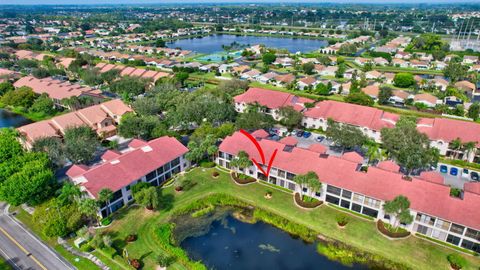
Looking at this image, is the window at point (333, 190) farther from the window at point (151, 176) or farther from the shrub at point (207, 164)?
the window at point (151, 176)

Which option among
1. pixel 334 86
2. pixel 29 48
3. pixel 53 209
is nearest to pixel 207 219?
pixel 53 209

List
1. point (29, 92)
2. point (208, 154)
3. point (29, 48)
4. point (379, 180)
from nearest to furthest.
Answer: point (379, 180), point (208, 154), point (29, 92), point (29, 48)

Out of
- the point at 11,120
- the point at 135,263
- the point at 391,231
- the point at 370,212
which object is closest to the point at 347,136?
the point at 370,212

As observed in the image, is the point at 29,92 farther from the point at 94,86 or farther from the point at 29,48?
the point at 29,48

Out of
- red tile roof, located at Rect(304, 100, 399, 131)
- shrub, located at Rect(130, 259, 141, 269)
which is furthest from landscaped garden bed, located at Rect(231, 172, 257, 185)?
red tile roof, located at Rect(304, 100, 399, 131)

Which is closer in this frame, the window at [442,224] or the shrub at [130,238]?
the window at [442,224]

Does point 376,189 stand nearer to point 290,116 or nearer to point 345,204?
point 345,204

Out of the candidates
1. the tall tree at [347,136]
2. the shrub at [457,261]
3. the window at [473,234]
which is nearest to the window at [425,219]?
the window at [473,234]

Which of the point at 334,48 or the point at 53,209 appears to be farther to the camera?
the point at 334,48
